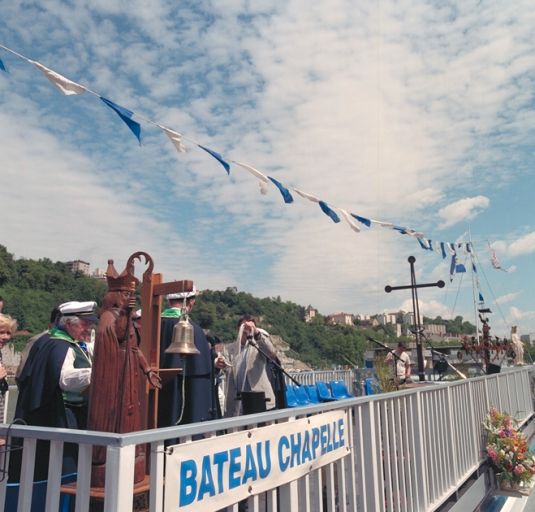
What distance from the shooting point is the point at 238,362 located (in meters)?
5.37

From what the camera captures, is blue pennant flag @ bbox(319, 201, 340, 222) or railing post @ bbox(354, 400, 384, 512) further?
blue pennant flag @ bbox(319, 201, 340, 222)

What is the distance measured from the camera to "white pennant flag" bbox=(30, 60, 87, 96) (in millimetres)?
4501

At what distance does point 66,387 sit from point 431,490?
10.7 ft

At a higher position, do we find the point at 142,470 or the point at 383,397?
the point at 383,397

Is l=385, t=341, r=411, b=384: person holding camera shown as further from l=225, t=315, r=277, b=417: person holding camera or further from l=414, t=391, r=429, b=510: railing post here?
l=414, t=391, r=429, b=510: railing post

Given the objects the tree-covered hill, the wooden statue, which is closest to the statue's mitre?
the wooden statue

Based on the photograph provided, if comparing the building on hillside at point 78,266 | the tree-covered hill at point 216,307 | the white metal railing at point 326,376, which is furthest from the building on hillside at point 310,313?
the white metal railing at point 326,376

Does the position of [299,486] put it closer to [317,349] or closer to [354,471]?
[354,471]

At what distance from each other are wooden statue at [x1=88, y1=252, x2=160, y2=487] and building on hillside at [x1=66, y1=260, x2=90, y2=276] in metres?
114

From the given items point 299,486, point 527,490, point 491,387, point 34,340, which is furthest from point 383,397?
point 491,387

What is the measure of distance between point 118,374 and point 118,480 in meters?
0.87

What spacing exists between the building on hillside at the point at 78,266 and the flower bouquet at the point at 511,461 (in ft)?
367

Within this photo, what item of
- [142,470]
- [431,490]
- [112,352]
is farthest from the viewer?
[431,490]

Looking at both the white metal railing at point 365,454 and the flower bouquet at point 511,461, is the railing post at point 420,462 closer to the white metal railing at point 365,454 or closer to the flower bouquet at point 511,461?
the white metal railing at point 365,454
